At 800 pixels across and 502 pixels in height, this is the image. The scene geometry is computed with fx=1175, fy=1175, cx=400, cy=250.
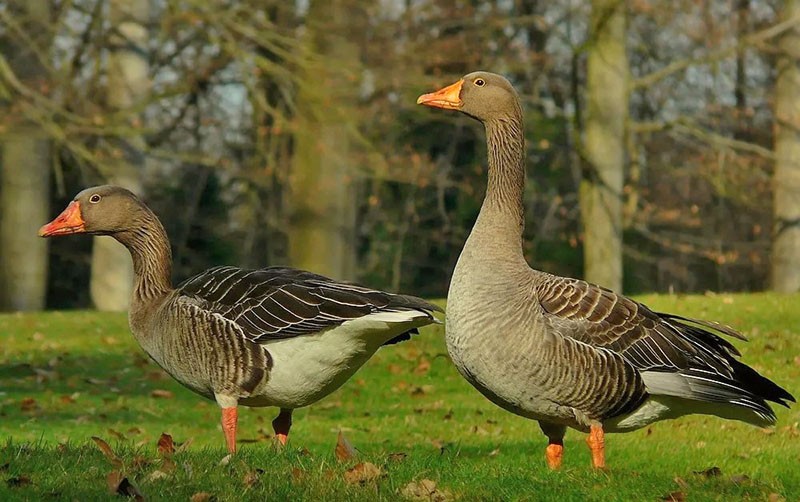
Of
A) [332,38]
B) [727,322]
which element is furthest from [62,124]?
[727,322]

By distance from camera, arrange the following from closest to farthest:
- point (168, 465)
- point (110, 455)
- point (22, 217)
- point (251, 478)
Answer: point (251, 478)
point (168, 465)
point (110, 455)
point (22, 217)

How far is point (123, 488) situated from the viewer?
224 inches

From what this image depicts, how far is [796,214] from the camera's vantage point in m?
24.5

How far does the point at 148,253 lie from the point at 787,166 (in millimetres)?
18987

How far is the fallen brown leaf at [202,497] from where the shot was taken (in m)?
5.60

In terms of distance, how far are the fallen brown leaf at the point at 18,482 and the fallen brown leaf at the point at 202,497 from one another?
944 millimetres

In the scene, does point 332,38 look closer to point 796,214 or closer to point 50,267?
point 796,214

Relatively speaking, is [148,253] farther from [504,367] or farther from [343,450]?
[504,367]

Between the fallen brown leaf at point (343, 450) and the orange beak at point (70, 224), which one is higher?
the orange beak at point (70, 224)

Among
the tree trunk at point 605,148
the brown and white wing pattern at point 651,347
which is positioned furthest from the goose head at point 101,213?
the tree trunk at point 605,148

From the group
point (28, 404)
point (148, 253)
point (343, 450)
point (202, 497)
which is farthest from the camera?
point (28, 404)

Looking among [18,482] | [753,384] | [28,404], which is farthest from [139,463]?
[28,404]

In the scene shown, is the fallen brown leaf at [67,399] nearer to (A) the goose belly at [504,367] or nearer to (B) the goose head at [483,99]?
(B) the goose head at [483,99]

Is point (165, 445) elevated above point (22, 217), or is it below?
below
